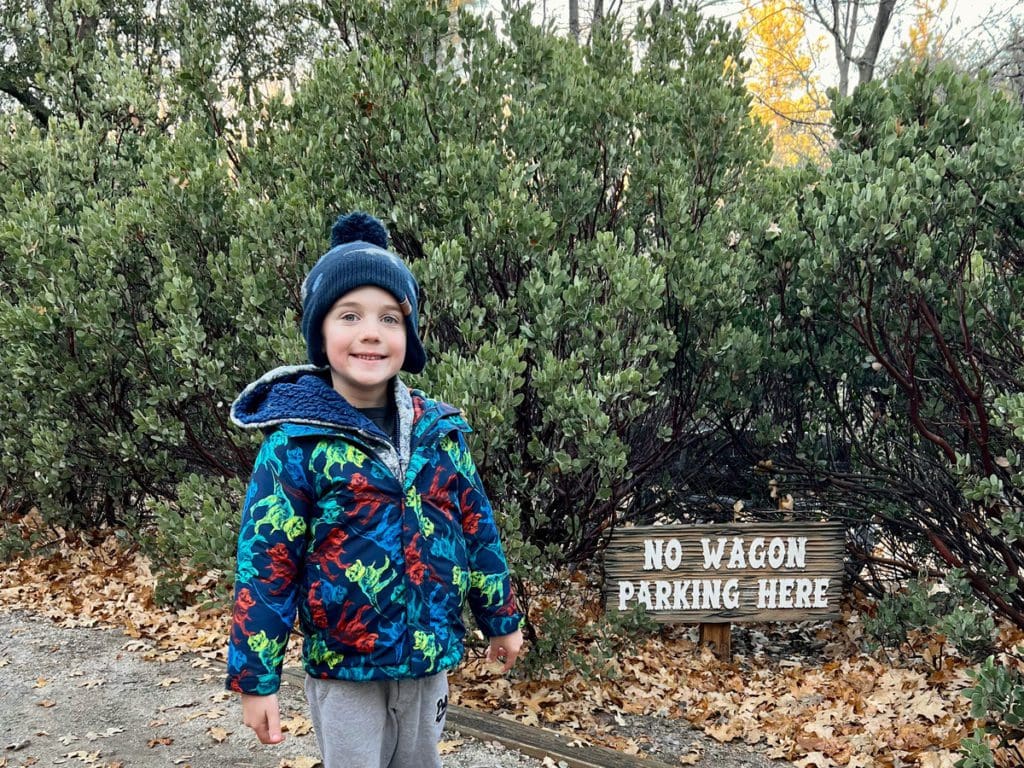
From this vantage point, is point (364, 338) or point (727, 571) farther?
point (727, 571)

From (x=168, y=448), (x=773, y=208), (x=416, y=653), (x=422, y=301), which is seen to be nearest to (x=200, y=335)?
(x=422, y=301)

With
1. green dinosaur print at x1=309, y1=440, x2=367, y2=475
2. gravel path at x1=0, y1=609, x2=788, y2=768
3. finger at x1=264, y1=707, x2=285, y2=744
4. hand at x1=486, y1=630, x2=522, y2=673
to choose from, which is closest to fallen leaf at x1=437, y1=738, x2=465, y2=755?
gravel path at x1=0, y1=609, x2=788, y2=768

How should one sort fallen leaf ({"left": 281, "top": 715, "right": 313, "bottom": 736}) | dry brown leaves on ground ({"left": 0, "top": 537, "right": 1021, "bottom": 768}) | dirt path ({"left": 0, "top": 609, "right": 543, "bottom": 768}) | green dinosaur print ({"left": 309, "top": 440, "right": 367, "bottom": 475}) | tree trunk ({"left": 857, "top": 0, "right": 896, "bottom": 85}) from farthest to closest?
tree trunk ({"left": 857, "top": 0, "right": 896, "bottom": 85}), dry brown leaves on ground ({"left": 0, "top": 537, "right": 1021, "bottom": 768}), fallen leaf ({"left": 281, "top": 715, "right": 313, "bottom": 736}), dirt path ({"left": 0, "top": 609, "right": 543, "bottom": 768}), green dinosaur print ({"left": 309, "top": 440, "right": 367, "bottom": 475})

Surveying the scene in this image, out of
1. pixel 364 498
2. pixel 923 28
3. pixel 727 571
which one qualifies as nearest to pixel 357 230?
pixel 364 498

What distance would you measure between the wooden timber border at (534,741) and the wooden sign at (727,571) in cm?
89

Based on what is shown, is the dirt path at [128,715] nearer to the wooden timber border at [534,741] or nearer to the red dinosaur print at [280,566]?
the wooden timber border at [534,741]

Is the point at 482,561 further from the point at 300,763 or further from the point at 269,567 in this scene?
the point at 300,763

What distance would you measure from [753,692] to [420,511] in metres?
3.19

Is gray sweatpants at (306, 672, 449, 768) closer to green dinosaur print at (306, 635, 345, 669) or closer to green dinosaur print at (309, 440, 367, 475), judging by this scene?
green dinosaur print at (306, 635, 345, 669)

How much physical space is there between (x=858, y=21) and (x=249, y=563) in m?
17.7

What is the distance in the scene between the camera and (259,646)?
2156 mm

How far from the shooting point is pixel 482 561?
2582 mm

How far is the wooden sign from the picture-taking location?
15.3ft

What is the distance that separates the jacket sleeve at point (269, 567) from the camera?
2.16 meters
